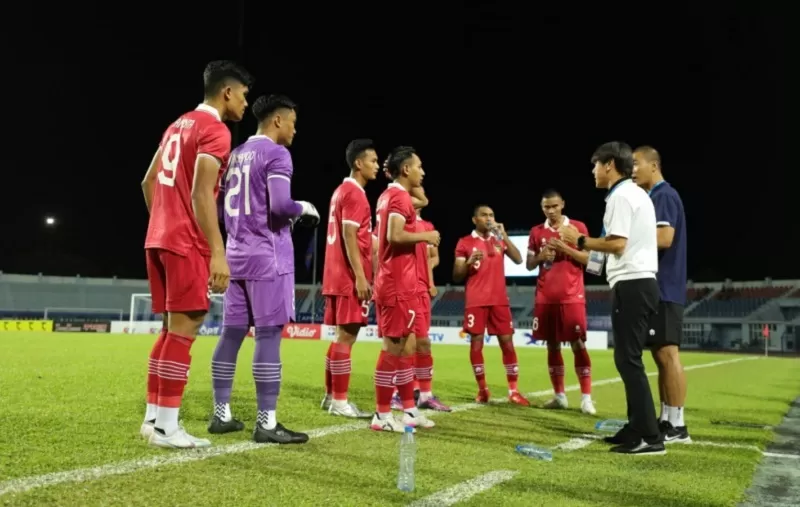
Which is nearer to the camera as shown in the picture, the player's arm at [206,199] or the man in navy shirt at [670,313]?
the player's arm at [206,199]

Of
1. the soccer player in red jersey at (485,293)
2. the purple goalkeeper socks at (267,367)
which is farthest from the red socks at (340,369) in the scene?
the soccer player in red jersey at (485,293)

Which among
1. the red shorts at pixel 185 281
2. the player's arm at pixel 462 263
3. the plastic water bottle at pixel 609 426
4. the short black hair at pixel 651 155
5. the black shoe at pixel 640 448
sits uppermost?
the short black hair at pixel 651 155

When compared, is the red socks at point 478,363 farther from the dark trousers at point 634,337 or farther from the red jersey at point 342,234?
the dark trousers at point 634,337

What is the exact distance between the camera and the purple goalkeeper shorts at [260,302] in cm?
413

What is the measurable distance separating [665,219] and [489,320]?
277 centimetres

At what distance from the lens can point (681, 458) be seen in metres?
4.20

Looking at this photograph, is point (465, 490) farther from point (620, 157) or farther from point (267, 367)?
point (620, 157)

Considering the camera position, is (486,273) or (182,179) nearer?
(182,179)

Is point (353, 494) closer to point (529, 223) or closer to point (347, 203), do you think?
point (347, 203)

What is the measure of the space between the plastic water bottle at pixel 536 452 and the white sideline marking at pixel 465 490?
0.50 metres

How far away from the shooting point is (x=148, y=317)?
141 ft

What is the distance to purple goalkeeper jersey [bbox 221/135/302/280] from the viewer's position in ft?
13.6

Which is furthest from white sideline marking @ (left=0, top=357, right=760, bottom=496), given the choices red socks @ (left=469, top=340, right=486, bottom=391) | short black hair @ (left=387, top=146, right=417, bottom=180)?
red socks @ (left=469, top=340, right=486, bottom=391)

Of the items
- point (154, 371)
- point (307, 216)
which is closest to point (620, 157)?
point (307, 216)
